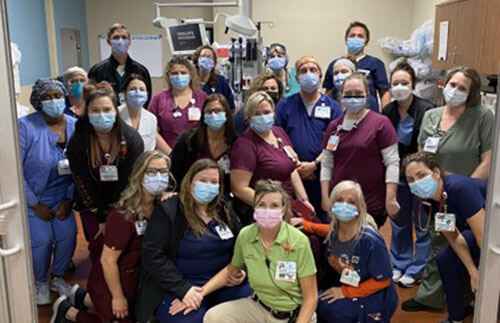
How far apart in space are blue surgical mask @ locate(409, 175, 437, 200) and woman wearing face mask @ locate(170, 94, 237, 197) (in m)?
1.01

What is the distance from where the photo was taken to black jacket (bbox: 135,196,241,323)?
2.21m

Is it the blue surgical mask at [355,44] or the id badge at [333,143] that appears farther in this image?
the blue surgical mask at [355,44]

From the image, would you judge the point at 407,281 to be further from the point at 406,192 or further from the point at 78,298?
the point at 78,298

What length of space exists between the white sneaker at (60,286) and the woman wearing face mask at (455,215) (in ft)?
6.86

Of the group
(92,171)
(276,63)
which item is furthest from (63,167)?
(276,63)

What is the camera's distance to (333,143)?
104 inches

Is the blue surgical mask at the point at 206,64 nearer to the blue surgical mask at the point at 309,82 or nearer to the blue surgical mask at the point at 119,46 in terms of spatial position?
the blue surgical mask at the point at 119,46

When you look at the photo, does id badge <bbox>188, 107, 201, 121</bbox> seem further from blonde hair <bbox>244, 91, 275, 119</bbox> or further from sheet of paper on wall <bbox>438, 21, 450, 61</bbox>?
sheet of paper on wall <bbox>438, 21, 450, 61</bbox>

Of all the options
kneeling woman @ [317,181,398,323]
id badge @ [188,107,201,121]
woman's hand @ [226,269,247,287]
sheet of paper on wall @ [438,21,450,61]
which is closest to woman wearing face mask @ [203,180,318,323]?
woman's hand @ [226,269,247,287]

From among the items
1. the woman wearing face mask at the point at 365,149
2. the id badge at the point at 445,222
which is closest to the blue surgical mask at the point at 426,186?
the id badge at the point at 445,222

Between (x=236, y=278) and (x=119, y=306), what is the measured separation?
575 mm

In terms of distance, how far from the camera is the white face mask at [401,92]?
2.85 metres

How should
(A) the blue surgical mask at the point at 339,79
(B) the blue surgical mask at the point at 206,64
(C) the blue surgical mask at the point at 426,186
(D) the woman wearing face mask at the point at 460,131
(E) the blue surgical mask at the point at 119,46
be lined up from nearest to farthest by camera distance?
(C) the blue surgical mask at the point at 426,186, (D) the woman wearing face mask at the point at 460,131, (A) the blue surgical mask at the point at 339,79, (E) the blue surgical mask at the point at 119,46, (B) the blue surgical mask at the point at 206,64

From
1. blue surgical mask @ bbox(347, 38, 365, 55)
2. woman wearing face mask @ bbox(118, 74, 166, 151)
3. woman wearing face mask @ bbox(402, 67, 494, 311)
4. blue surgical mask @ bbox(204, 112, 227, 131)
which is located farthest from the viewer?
blue surgical mask @ bbox(347, 38, 365, 55)
